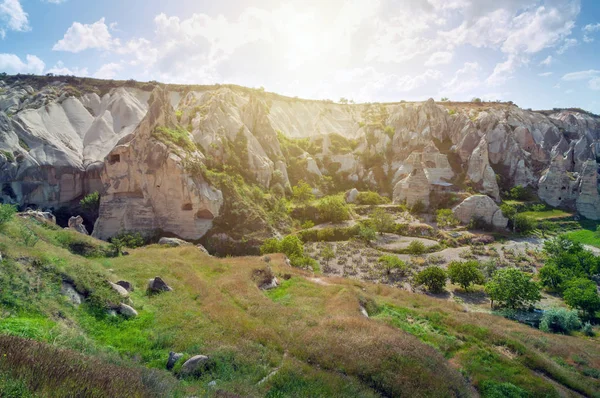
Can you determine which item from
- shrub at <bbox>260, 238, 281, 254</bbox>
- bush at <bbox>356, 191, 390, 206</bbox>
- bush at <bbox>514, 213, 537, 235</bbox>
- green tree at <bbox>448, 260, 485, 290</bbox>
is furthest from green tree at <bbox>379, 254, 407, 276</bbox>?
bush at <bbox>356, 191, 390, 206</bbox>

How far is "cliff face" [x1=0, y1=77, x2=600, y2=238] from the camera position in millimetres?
29828

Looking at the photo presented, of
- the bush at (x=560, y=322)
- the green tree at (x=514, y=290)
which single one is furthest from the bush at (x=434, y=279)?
the bush at (x=560, y=322)

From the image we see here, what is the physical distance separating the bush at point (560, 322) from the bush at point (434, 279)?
5852 millimetres

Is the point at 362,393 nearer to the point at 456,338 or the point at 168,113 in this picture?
the point at 456,338

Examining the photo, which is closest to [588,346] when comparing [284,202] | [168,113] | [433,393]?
[433,393]

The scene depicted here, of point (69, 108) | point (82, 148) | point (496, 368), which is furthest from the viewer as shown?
point (69, 108)

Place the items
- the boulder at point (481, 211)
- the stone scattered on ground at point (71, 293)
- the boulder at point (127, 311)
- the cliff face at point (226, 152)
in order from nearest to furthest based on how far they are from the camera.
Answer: the stone scattered on ground at point (71, 293)
the boulder at point (127, 311)
the cliff face at point (226, 152)
the boulder at point (481, 211)

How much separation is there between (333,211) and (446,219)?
13574mm

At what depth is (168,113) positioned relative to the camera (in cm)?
3331

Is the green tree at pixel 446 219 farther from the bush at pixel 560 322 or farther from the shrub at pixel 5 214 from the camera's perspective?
the shrub at pixel 5 214

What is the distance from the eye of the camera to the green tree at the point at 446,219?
38000mm

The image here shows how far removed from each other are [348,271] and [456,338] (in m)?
13.6

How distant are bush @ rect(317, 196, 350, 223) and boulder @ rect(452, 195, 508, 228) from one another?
13796 mm

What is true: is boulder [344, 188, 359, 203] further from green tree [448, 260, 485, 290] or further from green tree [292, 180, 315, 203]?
green tree [448, 260, 485, 290]
